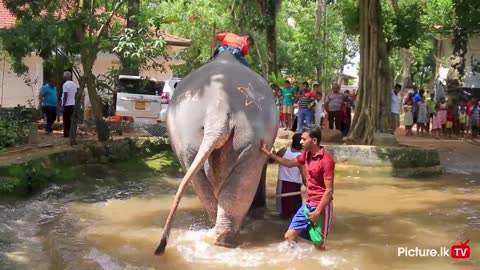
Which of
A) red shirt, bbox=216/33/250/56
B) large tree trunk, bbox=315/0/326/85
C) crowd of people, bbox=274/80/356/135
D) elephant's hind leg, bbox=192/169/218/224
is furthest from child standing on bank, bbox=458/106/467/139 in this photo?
elephant's hind leg, bbox=192/169/218/224

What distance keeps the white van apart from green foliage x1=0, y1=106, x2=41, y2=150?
2.68 metres

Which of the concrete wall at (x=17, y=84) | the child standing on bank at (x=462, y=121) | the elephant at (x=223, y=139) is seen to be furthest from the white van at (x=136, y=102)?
the elephant at (x=223, y=139)

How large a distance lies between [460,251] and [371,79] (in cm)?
803

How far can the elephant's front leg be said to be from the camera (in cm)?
582

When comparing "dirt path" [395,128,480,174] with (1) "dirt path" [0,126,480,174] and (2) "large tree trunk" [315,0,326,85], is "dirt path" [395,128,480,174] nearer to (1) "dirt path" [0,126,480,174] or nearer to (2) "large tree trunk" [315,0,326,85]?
(1) "dirt path" [0,126,480,174]

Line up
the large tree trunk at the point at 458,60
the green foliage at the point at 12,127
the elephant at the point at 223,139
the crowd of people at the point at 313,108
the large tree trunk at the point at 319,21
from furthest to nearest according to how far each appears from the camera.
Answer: the large tree trunk at the point at 319,21
the large tree trunk at the point at 458,60
the crowd of people at the point at 313,108
the green foliage at the point at 12,127
the elephant at the point at 223,139

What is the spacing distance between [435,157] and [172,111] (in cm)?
754

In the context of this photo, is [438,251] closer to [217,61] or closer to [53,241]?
[217,61]

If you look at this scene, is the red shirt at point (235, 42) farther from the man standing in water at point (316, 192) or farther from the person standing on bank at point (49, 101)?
the person standing on bank at point (49, 101)

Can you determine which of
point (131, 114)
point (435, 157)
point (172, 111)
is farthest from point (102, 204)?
point (131, 114)

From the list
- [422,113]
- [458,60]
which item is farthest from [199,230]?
[458,60]

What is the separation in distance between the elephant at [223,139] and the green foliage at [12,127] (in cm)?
564

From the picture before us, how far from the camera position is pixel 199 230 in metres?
6.72

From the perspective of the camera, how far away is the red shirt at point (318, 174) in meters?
5.46
